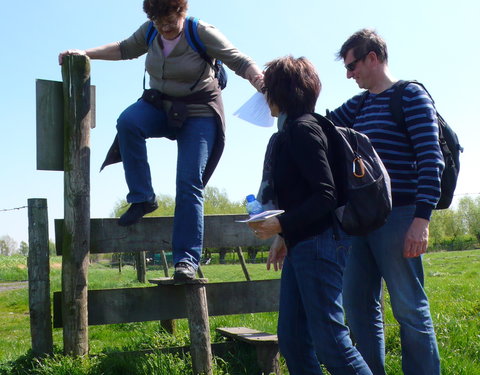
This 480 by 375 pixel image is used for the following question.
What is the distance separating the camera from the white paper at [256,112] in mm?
4207

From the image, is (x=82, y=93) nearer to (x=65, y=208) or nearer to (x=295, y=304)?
(x=65, y=208)

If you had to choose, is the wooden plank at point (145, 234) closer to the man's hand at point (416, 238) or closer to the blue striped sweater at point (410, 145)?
the blue striped sweater at point (410, 145)

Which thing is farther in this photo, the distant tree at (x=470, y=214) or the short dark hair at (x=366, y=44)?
the distant tree at (x=470, y=214)

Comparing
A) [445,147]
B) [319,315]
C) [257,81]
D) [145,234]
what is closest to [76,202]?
[145,234]

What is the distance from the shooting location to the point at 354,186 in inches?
123

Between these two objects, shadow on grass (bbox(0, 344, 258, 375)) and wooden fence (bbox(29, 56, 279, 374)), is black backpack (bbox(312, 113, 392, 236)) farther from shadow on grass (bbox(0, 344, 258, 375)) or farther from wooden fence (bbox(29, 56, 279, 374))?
shadow on grass (bbox(0, 344, 258, 375))

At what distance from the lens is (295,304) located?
3.19 metres

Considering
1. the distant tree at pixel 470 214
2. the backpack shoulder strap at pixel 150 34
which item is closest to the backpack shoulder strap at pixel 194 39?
the backpack shoulder strap at pixel 150 34

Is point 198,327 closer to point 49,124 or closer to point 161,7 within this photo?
point 49,124

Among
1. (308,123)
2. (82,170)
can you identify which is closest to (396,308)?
(308,123)

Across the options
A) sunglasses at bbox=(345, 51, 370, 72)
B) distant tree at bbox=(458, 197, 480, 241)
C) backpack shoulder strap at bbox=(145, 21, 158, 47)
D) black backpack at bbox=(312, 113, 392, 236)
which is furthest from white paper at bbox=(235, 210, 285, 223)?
distant tree at bbox=(458, 197, 480, 241)

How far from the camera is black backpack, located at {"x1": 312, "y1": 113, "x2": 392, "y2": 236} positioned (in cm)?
311

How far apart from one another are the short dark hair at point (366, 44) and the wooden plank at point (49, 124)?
2036 millimetres

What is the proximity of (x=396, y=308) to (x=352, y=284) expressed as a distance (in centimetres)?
36
